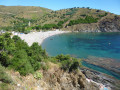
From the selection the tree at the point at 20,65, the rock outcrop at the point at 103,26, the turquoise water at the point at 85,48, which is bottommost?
the turquoise water at the point at 85,48

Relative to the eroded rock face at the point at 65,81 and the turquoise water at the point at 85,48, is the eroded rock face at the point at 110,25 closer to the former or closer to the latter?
the turquoise water at the point at 85,48

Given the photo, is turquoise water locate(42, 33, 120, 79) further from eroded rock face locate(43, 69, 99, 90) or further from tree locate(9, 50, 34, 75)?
tree locate(9, 50, 34, 75)

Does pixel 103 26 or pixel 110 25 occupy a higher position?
pixel 110 25

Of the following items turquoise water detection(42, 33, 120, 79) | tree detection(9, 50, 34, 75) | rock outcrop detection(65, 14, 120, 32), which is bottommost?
turquoise water detection(42, 33, 120, 79)

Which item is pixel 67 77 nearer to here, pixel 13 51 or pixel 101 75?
pixel 13 51

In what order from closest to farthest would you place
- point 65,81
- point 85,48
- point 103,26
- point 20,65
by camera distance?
point 20,65
point 65,81
point 85,48
point 103,26

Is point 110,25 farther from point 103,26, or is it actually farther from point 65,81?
point 65,81

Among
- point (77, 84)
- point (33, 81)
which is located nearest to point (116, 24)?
point (77, 84)

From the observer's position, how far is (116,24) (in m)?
134

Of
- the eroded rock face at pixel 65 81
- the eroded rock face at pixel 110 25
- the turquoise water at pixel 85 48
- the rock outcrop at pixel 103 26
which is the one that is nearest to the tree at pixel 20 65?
the eroded rock face at pixel 65 81

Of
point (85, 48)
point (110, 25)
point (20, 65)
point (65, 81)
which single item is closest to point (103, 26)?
point (110, 25)

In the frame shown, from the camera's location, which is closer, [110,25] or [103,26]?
[110,25]

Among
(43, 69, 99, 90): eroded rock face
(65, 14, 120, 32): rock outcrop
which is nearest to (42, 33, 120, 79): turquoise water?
(43, 69, 99, 90): eroded rock face

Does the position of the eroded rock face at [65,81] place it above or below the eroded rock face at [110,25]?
below
